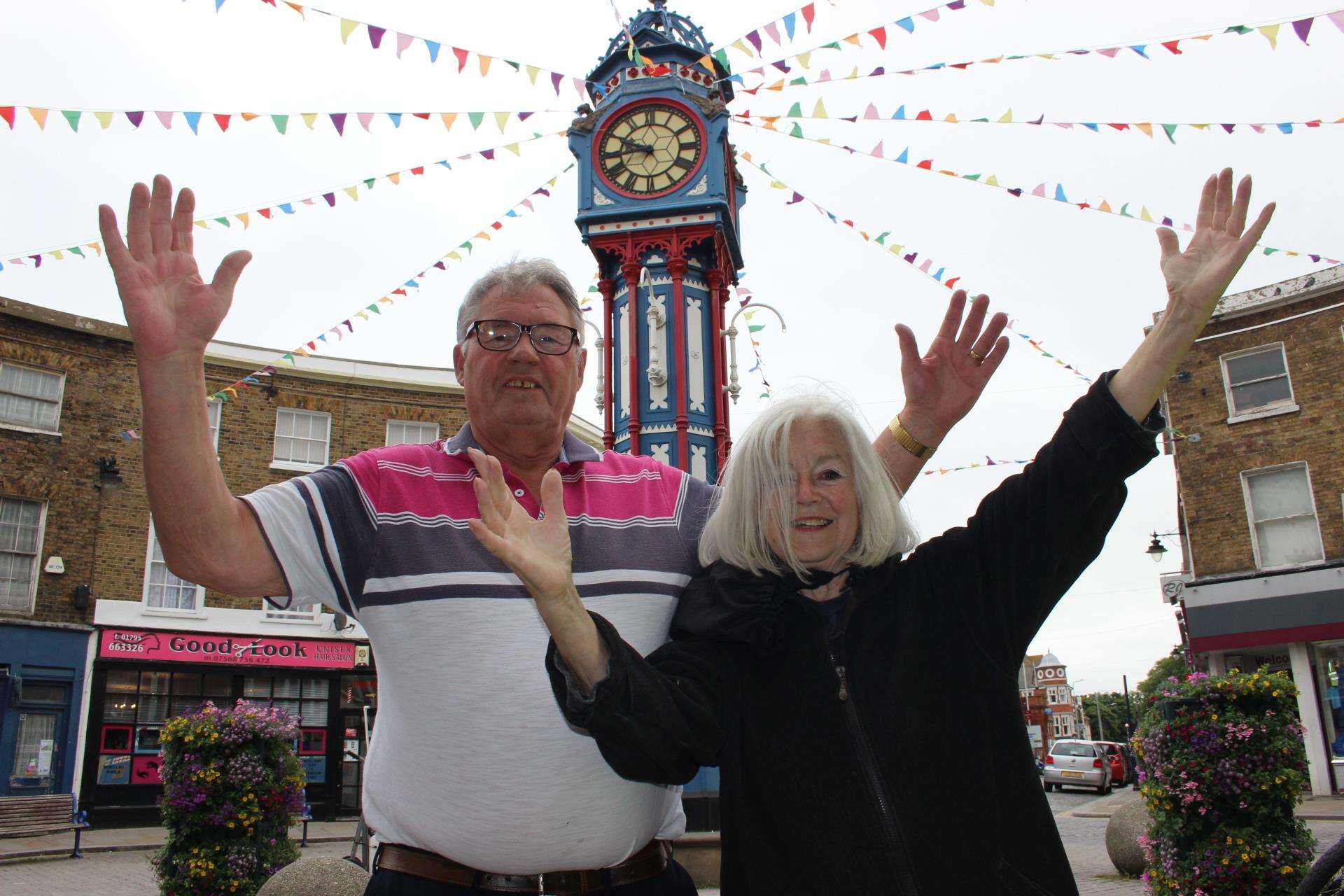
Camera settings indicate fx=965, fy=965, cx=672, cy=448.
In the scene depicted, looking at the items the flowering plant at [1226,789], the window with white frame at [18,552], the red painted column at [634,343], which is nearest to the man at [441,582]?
the flowering plant at [1226,789]

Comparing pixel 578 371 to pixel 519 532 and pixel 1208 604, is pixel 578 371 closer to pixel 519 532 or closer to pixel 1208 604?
pixel 519 532

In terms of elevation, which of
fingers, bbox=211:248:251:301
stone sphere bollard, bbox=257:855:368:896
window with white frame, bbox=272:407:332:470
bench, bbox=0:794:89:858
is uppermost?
window with white frame, bbox=272:407:332:470

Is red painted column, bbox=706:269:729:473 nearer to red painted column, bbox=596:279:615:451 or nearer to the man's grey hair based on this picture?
red painted column, bbox=596:279:615:451

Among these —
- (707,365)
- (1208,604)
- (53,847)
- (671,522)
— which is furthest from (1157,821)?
(53,847)

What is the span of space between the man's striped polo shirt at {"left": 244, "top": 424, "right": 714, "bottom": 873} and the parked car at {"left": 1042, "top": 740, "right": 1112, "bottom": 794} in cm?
2238

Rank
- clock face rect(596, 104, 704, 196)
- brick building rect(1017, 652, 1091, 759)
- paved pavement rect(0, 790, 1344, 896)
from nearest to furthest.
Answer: paved pavement rect(0, 790, 1344, 896)
clock face rect(596, 104, 704, 196)
brick building rect(1017, 652, 1091, 759)

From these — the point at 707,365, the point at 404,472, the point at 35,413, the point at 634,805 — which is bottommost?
the point at 634,805

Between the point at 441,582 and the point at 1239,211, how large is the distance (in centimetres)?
190

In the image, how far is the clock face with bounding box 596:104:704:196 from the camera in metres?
9.84

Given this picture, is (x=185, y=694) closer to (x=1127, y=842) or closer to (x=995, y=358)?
(x=1127, y=842)

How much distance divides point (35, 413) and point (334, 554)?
18.2 m

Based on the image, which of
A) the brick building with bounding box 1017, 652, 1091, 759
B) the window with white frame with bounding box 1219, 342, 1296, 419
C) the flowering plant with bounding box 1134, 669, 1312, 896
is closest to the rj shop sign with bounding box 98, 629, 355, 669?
the flowering plant with bounding box 1134, 669, 1312, 896

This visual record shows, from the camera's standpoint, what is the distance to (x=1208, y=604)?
17.6m

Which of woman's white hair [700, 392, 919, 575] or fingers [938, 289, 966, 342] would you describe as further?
fingers [938, 289, 966, 342]
